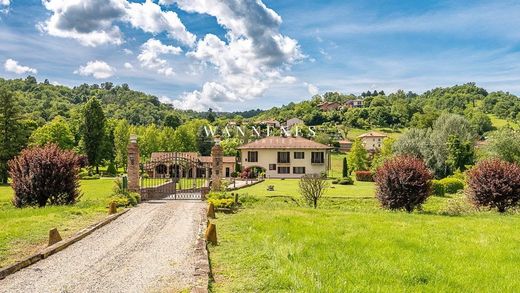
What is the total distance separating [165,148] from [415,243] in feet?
249

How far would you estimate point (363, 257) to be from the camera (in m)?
9.53

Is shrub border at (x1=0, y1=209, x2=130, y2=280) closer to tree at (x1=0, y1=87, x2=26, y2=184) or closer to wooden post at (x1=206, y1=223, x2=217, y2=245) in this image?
wooden post at (x1=206, y1=223, x2=217, y2=245)

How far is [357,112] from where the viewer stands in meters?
142

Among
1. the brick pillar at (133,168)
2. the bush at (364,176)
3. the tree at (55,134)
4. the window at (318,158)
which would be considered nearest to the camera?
the brick pillar at (133,168)

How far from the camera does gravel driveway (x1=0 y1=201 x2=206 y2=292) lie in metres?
7.64

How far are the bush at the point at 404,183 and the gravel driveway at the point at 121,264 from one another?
1254 centimetres

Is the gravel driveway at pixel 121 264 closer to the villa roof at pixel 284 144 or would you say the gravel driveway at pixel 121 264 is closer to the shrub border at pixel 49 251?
the shrub border at pixel 49 251

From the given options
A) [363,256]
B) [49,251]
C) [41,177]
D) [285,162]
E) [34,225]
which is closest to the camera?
[363,256]

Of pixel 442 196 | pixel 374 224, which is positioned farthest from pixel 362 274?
pixel 442 196

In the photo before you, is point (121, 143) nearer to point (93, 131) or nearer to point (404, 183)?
point (93, 131)

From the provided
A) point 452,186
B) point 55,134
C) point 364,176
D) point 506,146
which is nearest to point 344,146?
point 364,176

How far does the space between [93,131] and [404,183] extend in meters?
53.1

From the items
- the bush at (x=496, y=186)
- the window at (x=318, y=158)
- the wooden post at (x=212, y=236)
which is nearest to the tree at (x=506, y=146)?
the window at (x=318, y=158)

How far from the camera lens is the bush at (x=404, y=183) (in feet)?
74.4
